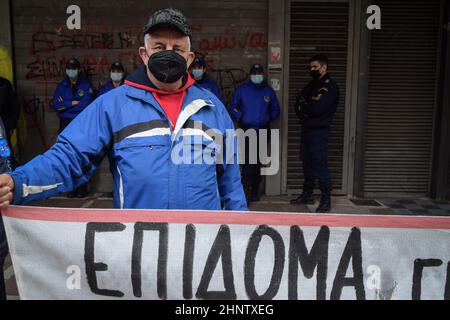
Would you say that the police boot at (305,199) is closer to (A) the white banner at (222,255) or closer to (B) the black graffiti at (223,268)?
(A) the white banner at (222,255)

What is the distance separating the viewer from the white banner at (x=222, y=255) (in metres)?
2.13

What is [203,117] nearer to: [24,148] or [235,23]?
[235,23]

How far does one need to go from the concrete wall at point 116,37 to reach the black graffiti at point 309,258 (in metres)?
5.36

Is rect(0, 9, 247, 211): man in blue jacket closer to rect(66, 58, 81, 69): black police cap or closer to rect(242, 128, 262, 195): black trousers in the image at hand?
rect(242, 128, 262, 195): black trousers

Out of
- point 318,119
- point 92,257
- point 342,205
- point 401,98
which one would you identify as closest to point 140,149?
point 92,257

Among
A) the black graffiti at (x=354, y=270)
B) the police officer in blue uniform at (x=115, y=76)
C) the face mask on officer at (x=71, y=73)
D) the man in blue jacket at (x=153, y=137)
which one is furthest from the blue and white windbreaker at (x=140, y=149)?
the face mask on officer at (x=71, y=73)

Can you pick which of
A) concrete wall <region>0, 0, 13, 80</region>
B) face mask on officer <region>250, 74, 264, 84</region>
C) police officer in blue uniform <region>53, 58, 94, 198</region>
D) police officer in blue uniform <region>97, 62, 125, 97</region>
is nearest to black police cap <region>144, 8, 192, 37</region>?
face mask on officer <region>250, 74, 264, 84</region>

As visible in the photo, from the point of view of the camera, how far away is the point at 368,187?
746 cm

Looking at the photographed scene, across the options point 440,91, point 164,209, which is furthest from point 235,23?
point 164,209

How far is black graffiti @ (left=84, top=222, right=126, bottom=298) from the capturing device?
2.12 m

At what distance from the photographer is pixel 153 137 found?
225 centimetres

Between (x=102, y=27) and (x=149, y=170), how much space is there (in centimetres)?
560
